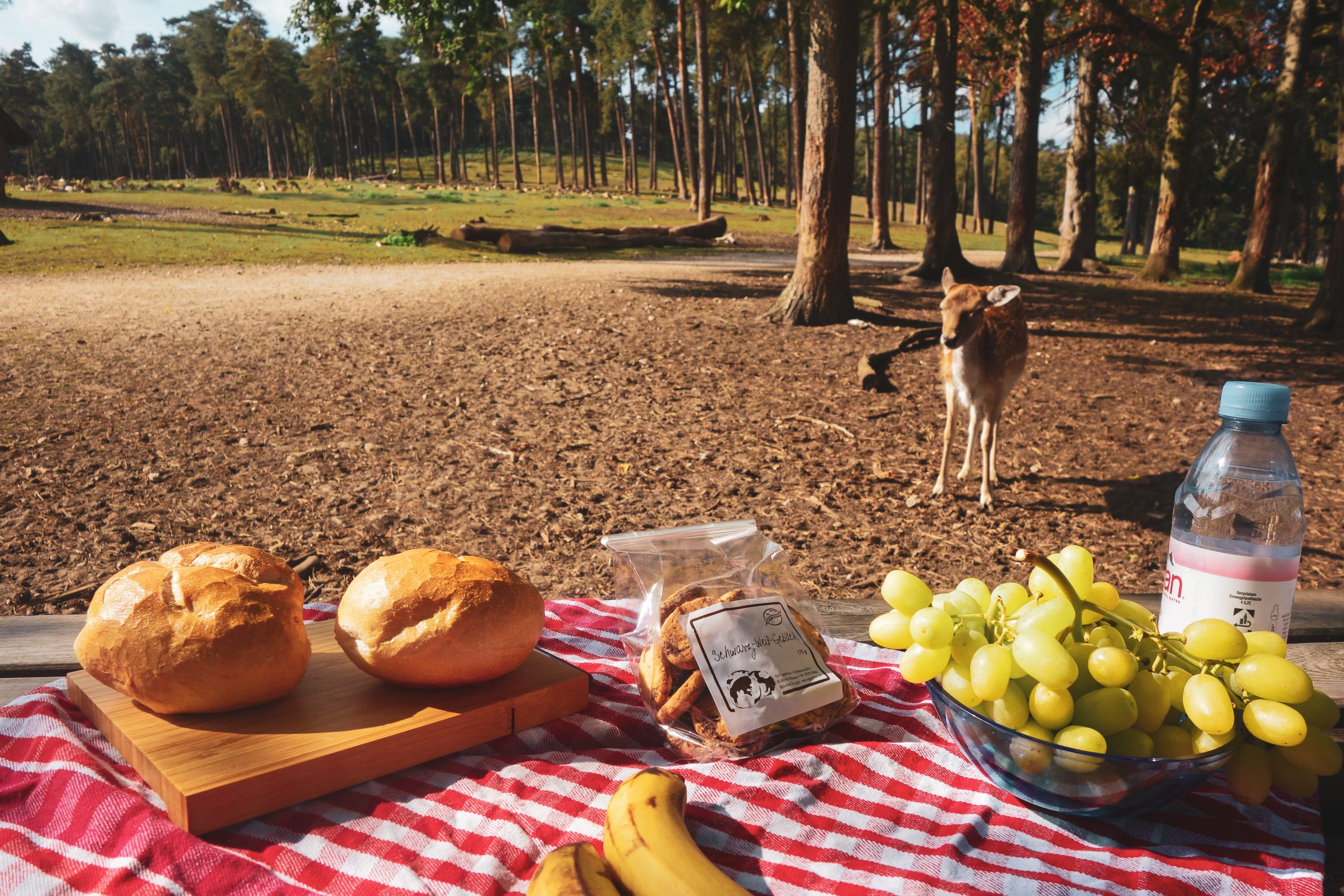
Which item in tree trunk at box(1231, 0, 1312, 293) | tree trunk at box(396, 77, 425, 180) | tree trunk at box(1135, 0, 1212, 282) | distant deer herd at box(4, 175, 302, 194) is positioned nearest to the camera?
tree trunk at box(1231, 0, 1312, 293)

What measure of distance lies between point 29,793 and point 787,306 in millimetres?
10902

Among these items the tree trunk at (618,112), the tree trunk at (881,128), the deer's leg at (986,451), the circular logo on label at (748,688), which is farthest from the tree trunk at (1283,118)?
the tree trunk at (618,112)

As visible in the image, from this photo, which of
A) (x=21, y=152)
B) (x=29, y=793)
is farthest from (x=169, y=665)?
(x=21, y=152)

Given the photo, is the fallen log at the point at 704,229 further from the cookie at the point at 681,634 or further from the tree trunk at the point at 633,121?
the cookie at the point at 681,634

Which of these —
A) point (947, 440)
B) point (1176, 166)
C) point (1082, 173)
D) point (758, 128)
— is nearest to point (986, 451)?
point (947, 440)

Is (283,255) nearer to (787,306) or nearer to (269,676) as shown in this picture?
(787,306)

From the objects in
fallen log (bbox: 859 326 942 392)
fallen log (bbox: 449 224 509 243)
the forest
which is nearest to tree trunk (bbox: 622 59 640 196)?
the forest

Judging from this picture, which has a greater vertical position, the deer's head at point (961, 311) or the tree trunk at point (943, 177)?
the tree trunk at point (943, 177)

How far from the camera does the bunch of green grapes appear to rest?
1160mm

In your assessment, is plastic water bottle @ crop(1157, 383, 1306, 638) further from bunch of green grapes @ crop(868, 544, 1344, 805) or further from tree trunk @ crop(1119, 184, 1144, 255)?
tree trunk @ crop(1119, 184, 1144, 255)

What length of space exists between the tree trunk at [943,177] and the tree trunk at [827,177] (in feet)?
14.6

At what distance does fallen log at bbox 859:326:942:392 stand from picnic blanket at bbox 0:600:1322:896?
729 cm

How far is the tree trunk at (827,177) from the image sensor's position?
1030cm

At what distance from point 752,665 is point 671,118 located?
4829 centimetres
